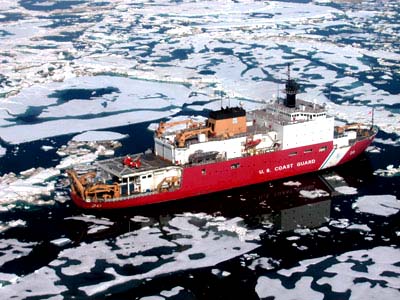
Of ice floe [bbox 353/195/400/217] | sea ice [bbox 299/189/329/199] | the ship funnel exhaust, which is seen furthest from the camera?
the ship funnel exhaust

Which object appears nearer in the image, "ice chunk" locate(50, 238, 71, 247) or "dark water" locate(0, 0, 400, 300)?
"dark water" locate(0, 0, 400, 300)

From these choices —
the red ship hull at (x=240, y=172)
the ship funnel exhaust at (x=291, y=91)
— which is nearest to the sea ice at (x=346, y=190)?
the red ship hull at (x=240, y=172)

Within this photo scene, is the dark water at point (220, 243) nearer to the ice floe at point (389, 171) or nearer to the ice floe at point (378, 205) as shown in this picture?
the ice floe at point (378, 205)

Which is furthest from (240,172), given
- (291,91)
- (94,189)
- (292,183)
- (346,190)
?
(94,189)

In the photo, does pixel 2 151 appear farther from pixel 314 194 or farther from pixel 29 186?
pixel 314 194

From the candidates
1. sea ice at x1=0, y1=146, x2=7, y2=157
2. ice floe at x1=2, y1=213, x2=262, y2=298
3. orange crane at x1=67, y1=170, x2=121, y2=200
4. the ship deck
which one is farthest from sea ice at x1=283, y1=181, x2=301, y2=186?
sea ice at x1=0, y1=146, x2=7, y2=157

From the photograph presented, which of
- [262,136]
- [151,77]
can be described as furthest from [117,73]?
[262,136]

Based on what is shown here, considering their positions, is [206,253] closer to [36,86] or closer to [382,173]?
[382,173]

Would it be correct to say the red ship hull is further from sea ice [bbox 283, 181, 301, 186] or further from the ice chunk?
the ice chunk
